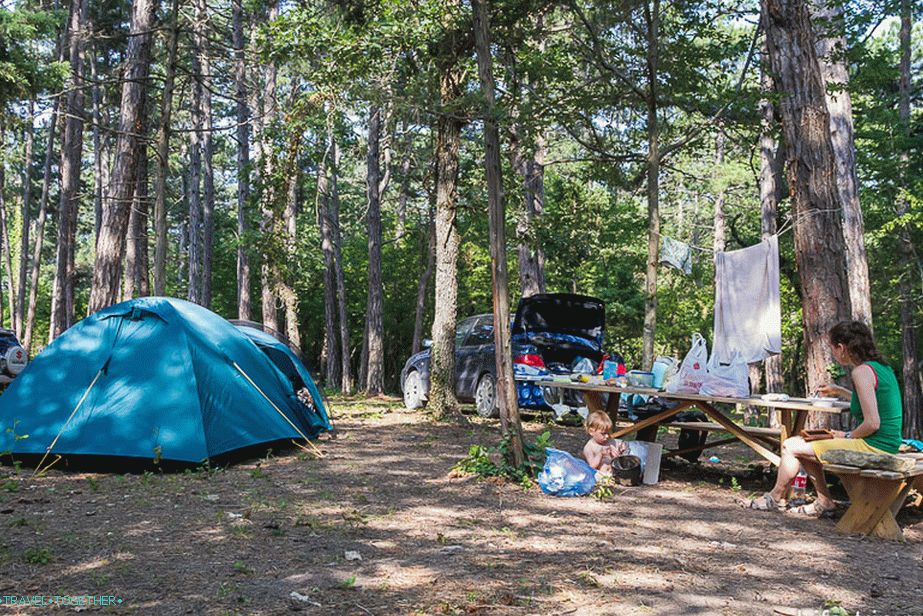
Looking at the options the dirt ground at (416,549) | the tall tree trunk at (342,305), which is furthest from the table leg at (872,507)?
the tall tree trunk at (342,305)

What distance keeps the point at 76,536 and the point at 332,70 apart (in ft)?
24.3

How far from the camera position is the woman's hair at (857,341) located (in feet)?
19.1

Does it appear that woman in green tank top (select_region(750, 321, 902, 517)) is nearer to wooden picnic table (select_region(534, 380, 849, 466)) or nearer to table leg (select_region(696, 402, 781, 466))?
wooden picnic table (select_region(534, 380, 849, 466))

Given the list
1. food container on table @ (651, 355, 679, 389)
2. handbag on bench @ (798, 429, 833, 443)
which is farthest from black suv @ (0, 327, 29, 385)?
handbag on bench @ (798, 429, 833, 443)

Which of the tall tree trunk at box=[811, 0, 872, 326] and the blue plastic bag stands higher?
the tall tree trunk at box=[811, 0, 872, 326]

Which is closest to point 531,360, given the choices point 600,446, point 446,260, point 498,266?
point 446,260

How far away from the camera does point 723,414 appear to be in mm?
7383

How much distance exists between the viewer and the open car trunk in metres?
12.3

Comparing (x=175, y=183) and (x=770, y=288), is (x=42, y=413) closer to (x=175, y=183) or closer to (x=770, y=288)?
(x=770, y=288)

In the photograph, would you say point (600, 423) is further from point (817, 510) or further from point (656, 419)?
point (817, 510)

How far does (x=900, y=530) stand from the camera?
18.2ft

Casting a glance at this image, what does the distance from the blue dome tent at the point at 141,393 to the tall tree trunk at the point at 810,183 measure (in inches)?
214

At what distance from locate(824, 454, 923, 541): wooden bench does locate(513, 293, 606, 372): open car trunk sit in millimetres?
6632

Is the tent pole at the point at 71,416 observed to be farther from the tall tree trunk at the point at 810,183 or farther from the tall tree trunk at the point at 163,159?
the tall tree trunk at the point at 810,183
